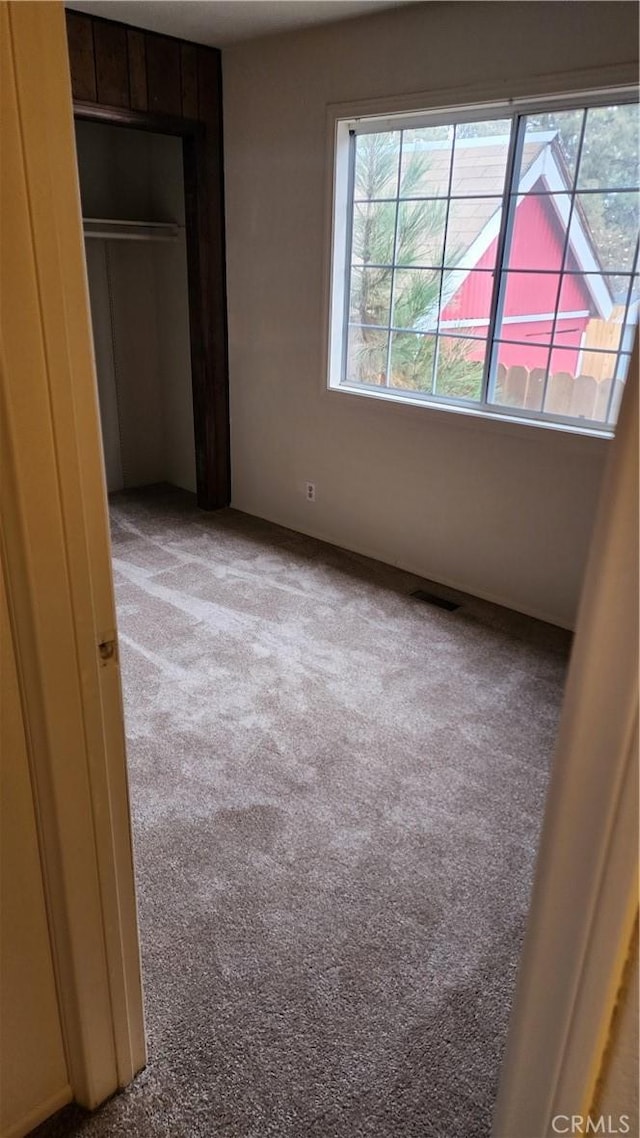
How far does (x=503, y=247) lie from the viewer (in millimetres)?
3211

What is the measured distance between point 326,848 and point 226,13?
3428mm

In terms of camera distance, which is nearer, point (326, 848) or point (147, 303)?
point (326, 848)

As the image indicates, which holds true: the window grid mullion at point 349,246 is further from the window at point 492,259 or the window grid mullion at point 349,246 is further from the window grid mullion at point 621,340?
the window grid mullion at point 621,340

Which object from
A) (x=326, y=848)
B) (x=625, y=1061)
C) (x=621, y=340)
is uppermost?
(x=621, y=340)

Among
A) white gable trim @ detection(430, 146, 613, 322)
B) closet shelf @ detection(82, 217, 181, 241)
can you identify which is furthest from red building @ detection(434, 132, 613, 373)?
closet shelf @ detection(82, 217, 181, 241)

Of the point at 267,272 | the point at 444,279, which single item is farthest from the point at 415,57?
the point at 267,272

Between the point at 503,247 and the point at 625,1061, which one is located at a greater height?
the point at 503,247

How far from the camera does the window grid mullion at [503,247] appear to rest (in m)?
3.08

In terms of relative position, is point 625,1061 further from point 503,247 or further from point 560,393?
point 503,247

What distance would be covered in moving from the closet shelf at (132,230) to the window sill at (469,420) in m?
1.60

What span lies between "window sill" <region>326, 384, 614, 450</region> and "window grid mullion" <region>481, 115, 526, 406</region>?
0.40 ft

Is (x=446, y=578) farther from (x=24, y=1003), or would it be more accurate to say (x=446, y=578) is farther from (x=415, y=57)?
(x=24, y=1003)

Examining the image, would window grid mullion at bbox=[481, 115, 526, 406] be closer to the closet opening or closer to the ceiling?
the ceiling

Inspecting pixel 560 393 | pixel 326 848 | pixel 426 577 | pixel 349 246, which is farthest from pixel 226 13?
pixel 326 848
